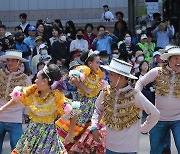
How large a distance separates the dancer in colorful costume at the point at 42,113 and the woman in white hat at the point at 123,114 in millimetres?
509

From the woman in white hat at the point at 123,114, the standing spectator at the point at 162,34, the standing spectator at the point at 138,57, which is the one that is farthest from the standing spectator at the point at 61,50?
the woman in white hat at the point at 123,114

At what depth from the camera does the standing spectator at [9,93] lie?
7.73m

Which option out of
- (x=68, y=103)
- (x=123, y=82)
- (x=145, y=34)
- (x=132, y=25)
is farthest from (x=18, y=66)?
(x=132, y=25)

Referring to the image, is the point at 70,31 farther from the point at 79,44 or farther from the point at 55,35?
the point at 79,44

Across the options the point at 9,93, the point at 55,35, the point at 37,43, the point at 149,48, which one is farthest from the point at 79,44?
the point at 9,93

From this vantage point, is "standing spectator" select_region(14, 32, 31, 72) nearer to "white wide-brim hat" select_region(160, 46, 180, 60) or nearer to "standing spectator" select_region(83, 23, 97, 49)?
"standing spectator" select_region(83, 23, 97, 49)

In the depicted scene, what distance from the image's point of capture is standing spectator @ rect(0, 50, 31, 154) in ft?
25.4

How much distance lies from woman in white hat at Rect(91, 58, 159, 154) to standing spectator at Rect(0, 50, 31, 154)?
5.25ft

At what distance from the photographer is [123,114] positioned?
21.2 feet

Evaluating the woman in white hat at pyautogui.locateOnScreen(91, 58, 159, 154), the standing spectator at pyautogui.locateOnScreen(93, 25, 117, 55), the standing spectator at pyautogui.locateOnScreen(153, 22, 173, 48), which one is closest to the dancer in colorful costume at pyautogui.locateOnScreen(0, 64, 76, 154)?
the woman in white hat at pyautogui.locateOnScreen(91, 58, 159, 154)

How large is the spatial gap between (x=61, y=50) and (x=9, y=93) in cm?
733

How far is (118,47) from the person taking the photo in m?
15.2

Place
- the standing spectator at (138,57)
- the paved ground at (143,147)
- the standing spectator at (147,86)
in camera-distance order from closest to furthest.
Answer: the paved ground at (143,147) < the standing spectator at (147,86) < the standing spectator at (138,57)

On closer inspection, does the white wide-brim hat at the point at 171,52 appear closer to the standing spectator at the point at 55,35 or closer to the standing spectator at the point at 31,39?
the standing spectator at the point at 31,39
